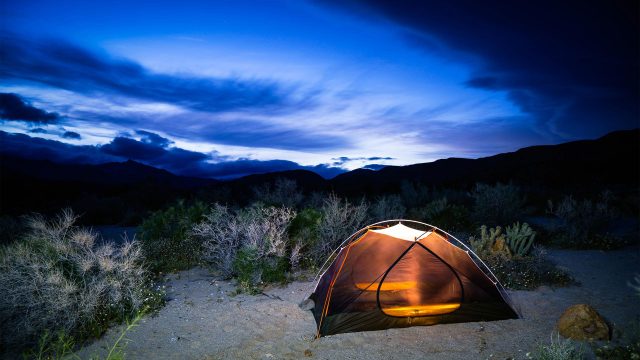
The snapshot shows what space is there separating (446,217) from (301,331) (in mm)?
9037

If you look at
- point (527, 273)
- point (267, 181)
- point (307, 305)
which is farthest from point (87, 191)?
point (527, 273)

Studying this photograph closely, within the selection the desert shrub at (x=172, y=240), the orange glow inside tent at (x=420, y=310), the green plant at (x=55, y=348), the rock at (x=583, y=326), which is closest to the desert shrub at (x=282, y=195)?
the desert shrub at (x=172, y=240)

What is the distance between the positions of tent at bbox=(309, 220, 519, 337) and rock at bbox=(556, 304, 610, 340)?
30.3 inches

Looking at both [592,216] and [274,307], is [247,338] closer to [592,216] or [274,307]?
[274,307]

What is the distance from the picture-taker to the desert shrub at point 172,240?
28.4 feet

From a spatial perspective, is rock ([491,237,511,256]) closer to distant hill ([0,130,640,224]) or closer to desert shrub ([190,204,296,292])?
desert shrub ([190,204,296,292])

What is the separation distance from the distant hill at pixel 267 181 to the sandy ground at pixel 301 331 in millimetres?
11732

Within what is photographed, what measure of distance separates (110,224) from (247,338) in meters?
15.5

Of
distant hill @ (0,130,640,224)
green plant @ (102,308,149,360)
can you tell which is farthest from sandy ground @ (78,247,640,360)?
distant hill @ (0,130,640,224)

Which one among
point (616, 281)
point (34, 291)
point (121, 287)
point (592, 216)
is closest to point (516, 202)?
point (592, 216)

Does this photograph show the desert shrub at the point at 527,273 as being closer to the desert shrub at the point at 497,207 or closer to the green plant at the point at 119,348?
the desert shrub at the point at 497,207

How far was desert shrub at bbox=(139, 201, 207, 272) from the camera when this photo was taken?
8.66 metres

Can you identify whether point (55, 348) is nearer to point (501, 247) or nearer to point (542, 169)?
point (501, 247)

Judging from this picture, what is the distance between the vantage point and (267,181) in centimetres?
3447
